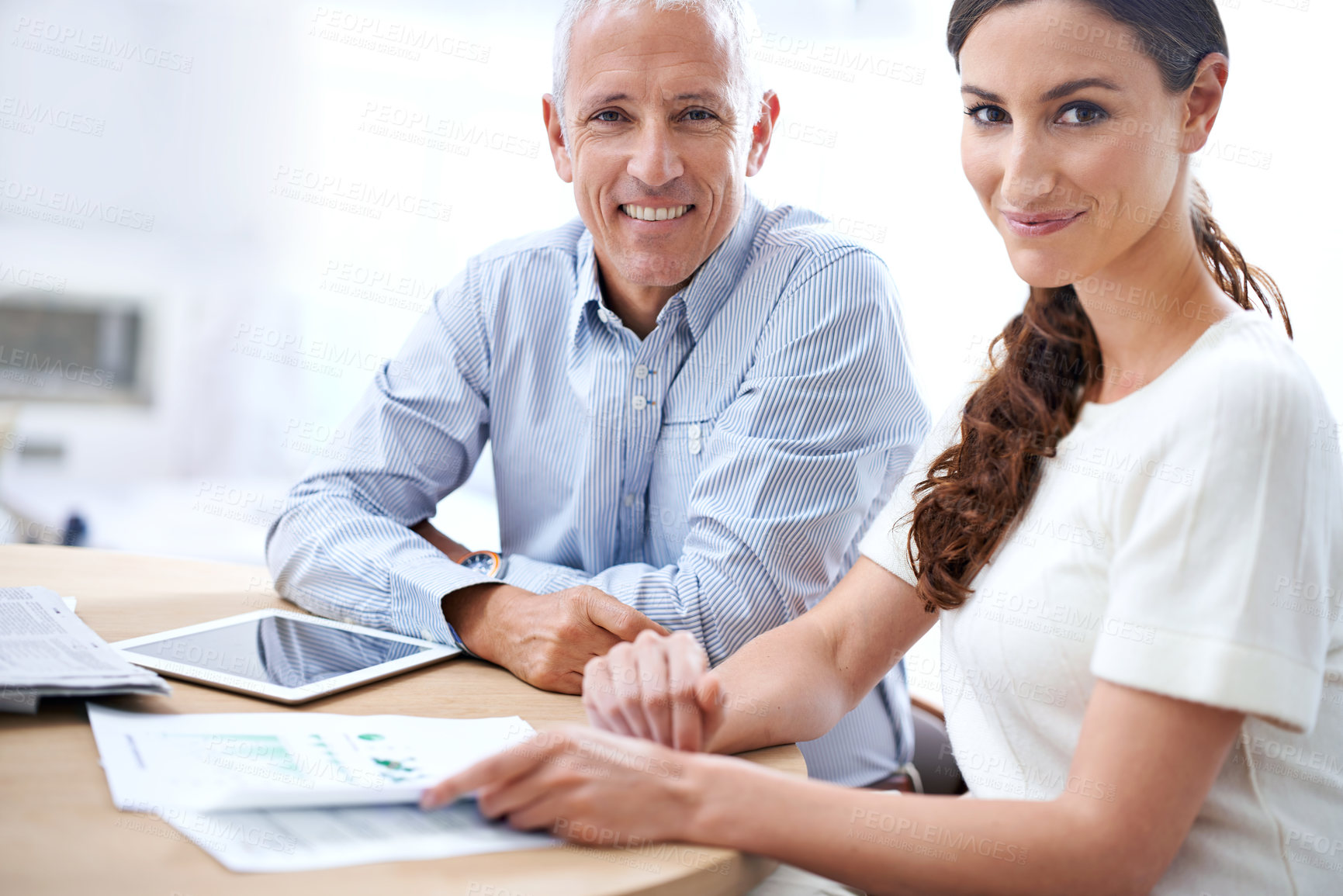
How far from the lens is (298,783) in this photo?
83 centimetres

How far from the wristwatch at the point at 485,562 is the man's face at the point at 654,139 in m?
0.48

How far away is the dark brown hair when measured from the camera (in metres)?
1.08

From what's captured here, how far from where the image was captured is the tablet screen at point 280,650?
1.12 meters

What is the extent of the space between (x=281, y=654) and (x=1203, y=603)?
96 centimetres

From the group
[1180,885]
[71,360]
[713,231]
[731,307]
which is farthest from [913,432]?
[71,360]

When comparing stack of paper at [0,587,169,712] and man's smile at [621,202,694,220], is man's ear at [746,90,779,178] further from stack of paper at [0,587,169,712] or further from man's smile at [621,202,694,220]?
stack of paper at [0,587,169,712]

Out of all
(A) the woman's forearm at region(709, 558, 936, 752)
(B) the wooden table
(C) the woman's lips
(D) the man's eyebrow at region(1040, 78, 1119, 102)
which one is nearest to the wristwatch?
(B) the wooden table

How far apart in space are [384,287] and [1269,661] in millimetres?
3203

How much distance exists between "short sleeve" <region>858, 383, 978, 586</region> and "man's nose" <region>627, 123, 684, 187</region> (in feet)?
1.79

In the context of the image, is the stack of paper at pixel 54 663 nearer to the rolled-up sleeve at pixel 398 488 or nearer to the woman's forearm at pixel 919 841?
the rolled-up sleeve at pixel 398 488

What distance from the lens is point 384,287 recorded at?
3564 mm

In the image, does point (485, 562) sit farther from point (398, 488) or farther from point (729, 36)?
point (729, 36)

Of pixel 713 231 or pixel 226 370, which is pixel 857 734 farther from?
pixel 226 370

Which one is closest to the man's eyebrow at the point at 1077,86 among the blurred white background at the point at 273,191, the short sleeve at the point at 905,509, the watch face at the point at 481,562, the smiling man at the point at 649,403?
the short sleeve at the point at 905,509
